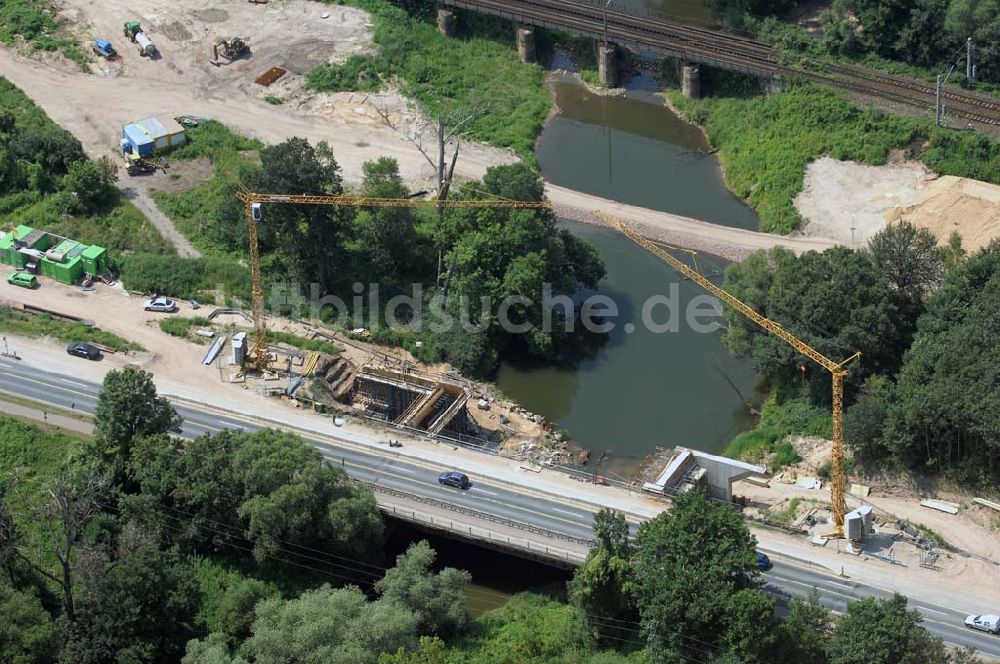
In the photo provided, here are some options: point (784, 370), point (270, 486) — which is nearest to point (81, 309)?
point (270, 486)

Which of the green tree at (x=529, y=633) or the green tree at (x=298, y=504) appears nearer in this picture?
the green tree at (x=529, y=633)

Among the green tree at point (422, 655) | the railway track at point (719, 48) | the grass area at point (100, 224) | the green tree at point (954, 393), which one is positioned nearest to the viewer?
the green tree at point (422, 655)

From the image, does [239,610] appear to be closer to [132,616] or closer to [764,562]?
[132,616]

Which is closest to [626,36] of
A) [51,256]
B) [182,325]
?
[182,325]

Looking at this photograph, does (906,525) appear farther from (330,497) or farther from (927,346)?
(330,497)

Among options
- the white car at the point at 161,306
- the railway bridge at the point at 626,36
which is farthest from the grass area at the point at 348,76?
the white car at the point at 161,306

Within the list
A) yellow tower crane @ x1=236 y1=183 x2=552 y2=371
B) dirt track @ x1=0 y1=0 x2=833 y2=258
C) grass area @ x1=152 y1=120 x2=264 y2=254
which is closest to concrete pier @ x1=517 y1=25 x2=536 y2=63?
dirt track @ x1=0 y1=0 x2=833 y2=258

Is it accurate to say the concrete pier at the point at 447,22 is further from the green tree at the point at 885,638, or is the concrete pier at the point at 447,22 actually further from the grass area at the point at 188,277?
the green tree at the point at 885,638
